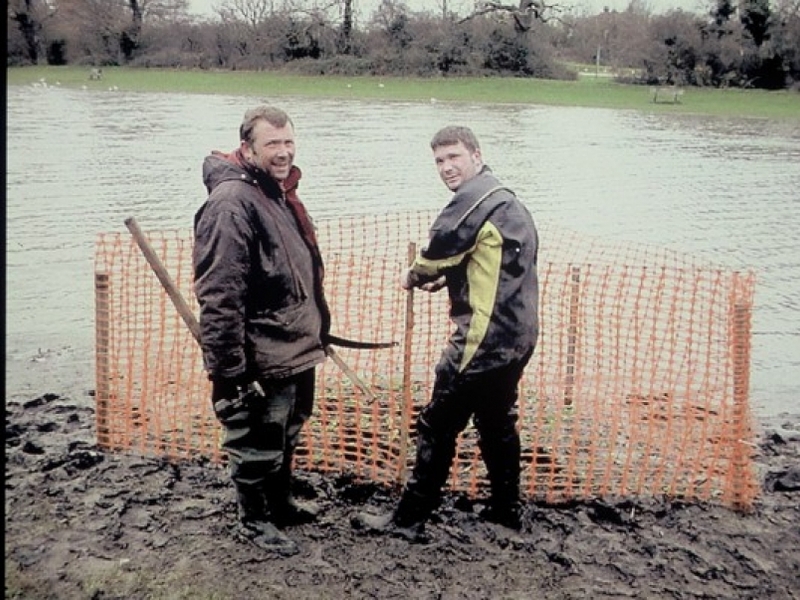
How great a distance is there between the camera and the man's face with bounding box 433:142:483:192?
10.3 feet

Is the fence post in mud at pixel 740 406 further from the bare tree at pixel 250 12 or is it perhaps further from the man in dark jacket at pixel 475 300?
the bare tree at pixel 250 12

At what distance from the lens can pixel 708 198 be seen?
11836 millimetres

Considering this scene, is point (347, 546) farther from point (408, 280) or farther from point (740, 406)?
point (740, 406)

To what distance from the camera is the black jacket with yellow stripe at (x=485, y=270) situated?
3150mm

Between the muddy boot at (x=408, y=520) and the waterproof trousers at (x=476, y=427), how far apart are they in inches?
0.7

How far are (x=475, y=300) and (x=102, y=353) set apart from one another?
1933 millimetres

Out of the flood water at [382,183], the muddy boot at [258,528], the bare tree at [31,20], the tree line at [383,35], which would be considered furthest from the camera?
the flood water at [382,183]

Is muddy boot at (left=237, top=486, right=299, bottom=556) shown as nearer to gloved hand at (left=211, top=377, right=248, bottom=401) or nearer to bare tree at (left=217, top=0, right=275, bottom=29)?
gloved hand at (left=211, top=377, right=248, bottom=401)

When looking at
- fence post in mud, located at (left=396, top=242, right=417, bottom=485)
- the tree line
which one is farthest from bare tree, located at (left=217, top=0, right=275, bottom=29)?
fence post in mud, located at (left=396, top=242, right=417, bottom=485)

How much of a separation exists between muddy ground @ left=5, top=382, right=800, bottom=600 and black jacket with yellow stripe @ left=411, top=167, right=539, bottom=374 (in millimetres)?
746

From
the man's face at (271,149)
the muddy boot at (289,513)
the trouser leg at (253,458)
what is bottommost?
the muddy boot at (289,513)

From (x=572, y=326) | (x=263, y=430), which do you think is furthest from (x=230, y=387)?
(x=572, y=326)

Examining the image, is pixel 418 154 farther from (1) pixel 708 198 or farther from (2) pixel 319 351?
(2) pixel 319 351

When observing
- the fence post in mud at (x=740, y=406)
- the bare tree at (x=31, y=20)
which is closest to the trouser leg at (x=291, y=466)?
the fence post in mud at (x=740, y=406)
